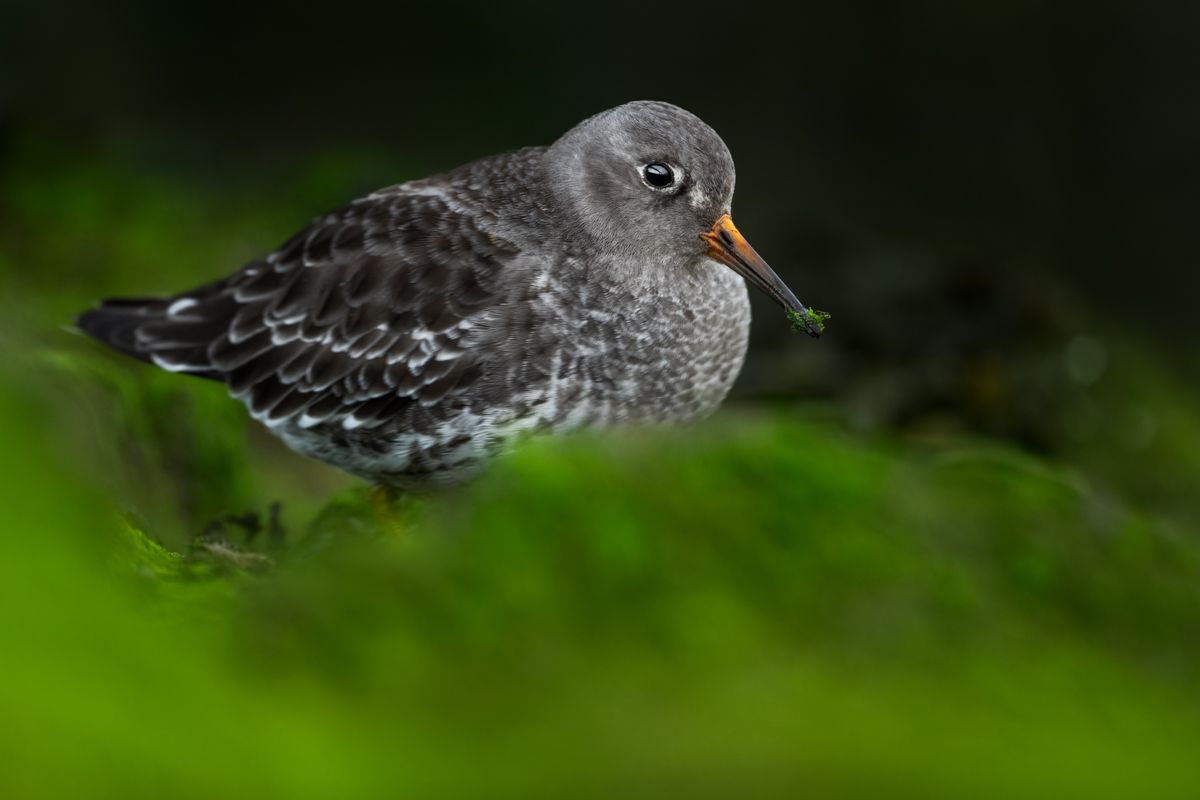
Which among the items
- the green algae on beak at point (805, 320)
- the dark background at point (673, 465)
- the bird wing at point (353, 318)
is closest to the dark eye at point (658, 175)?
the bird wing at point (353, 318)

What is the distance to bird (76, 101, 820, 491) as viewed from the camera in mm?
5672

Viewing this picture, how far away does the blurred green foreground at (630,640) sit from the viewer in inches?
94.0

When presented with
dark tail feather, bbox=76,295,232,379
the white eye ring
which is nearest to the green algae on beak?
the white eye ring

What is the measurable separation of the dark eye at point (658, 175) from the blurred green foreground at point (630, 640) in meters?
2.31

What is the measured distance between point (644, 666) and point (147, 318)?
4.67 m

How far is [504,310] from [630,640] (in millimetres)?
3063

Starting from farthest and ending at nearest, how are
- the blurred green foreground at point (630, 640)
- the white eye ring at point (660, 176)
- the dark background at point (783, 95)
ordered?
the dark background at point (783, 95) < the white eye ring at point (660, 176) < the blurred green foreground at point (630, 640)

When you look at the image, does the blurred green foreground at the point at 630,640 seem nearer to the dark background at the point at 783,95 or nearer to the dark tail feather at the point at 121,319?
the dark tail feather at the point at 121,319

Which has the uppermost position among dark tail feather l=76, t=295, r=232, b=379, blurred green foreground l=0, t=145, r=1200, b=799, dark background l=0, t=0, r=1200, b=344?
dark background l=0, t=0, r=1200, b=344

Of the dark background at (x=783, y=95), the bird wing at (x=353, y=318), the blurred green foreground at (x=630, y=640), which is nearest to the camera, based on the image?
the blurred green foreground at (x=630, y=640)

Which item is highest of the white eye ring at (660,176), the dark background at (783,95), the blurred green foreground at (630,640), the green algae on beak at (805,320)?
the dark background at (783,95)

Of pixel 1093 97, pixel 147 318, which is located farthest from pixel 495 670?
pixel 1093 97

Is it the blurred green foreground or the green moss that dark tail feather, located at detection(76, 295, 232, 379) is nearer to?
the blurred green foreground

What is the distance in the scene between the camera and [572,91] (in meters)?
10.7
